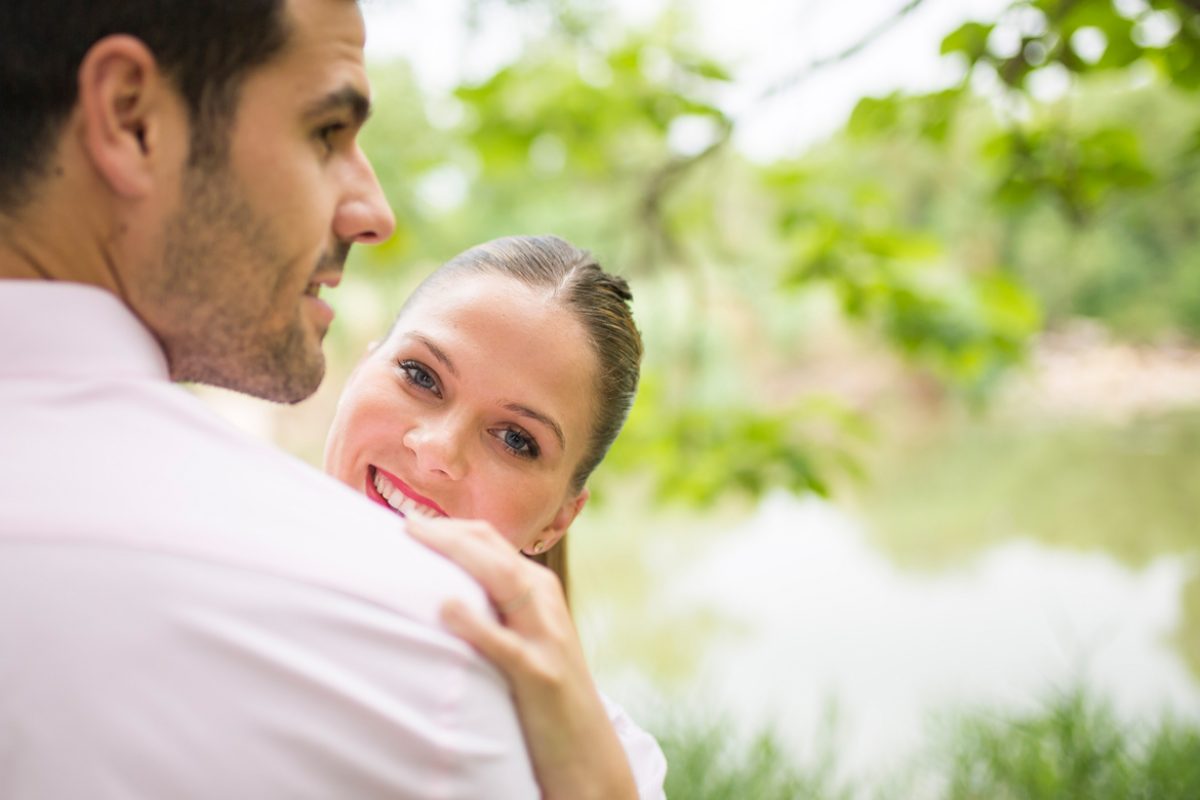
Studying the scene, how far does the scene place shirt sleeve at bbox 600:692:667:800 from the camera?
96 cm

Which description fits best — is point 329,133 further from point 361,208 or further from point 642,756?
point 642,756

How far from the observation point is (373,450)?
1.17 metres

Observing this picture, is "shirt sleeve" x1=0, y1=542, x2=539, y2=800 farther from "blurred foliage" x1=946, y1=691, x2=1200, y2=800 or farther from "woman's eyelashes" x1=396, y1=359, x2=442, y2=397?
"blurred foliage" x1=946, y1=691, x2=1200, y2=800

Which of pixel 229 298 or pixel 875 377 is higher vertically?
pixel 875 377

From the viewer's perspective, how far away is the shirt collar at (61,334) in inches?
26.1

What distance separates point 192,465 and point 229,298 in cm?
14

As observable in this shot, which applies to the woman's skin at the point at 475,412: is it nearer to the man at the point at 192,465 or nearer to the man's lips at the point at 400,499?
the man's lips at the point at 400,499

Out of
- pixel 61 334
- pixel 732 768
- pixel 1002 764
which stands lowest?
pixel 732 768

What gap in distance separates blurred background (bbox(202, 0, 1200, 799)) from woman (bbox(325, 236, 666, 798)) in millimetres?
329

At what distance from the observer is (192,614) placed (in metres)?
0.58

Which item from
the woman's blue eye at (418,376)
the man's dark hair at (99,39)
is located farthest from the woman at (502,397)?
the man's dark hair at (99,39)

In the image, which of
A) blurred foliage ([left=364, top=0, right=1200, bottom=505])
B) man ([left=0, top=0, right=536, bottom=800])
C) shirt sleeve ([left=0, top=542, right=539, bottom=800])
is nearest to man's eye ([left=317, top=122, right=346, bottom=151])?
man ([left=0, top=0, right=536, bottom=800])

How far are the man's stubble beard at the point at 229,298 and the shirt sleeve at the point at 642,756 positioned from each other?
0.41 meters

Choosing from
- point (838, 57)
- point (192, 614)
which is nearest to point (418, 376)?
point (192, 614)
